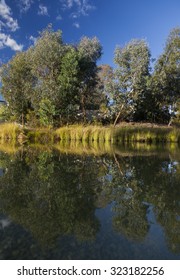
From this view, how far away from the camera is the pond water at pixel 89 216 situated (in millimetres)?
3314

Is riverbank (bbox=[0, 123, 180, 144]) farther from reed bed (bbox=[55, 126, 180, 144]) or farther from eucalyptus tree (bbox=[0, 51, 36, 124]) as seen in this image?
eucalyptus tree (bbox=[0, 51, 36, 124])

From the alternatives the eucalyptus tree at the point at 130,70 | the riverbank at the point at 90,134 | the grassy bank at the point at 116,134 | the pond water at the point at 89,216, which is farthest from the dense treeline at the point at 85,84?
the pond water at the point at 89,216

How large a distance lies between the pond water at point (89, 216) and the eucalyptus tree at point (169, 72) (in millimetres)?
Answer: 24913

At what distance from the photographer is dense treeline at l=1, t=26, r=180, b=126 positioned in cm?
2792

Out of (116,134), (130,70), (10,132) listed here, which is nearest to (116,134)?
(116,134)

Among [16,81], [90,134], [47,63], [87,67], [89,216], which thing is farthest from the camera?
[16,81]

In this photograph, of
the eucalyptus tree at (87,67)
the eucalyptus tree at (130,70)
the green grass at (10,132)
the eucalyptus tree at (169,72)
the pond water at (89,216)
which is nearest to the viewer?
the pond water at (89,216)

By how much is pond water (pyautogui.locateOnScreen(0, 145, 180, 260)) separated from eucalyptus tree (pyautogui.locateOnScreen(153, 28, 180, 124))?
81.7 feet

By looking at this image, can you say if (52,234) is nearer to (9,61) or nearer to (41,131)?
(41,131)

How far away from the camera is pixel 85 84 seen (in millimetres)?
32000

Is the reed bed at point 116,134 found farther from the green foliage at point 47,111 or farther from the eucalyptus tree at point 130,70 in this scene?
the eucalyptus tree at point 130,70

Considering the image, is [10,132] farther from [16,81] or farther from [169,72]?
[169,72]

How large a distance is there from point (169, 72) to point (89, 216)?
29808mm
